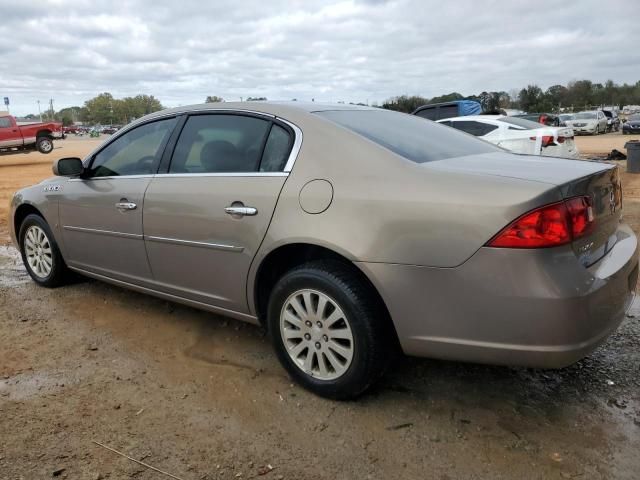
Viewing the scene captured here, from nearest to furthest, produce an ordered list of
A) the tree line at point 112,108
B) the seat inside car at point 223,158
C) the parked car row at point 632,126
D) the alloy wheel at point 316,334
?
the alloy wheel at point 316,334
the seat inside car at point 223,158
the parked car row at point 632,126
the tree line at point 112,108

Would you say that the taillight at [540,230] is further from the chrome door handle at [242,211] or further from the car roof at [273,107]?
the car roof at [273,107]

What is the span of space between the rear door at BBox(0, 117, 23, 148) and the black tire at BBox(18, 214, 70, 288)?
17.8 metres

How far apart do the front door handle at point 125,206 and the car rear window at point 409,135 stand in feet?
4.78

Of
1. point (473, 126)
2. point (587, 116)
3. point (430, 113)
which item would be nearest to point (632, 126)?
point (587, 116)

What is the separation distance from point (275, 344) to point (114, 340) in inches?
53.3

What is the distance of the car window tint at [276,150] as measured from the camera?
304 centimetres

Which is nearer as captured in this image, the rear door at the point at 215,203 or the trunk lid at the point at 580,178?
the trunk lid at the point at 580,178

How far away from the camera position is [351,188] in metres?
2.67

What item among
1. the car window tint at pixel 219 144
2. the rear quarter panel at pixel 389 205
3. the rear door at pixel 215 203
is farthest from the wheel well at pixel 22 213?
the rear quarter panel at pixel 389 205

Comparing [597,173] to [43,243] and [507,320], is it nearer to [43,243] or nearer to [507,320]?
[507,320]

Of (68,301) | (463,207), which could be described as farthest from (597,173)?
(68,301)

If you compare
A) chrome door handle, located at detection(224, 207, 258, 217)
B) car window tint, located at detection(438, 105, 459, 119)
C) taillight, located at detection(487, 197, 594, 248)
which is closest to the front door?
chrome door handle, located at detection(224, 207, 258, 217)

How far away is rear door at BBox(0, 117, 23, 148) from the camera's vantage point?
65.8ft

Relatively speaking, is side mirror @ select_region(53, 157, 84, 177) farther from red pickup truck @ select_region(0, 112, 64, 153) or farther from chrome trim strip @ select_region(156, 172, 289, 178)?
red pickup truck @ select_region(0, 112, 64, 153)
